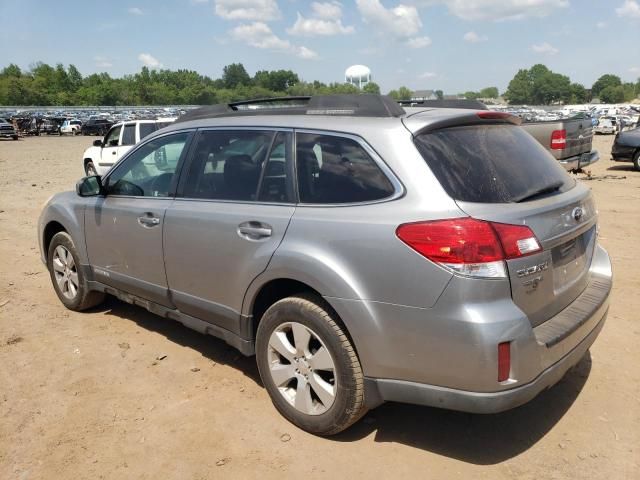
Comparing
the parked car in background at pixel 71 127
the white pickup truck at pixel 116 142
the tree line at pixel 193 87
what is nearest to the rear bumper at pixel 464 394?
the white pickup truck at pixel 116 142

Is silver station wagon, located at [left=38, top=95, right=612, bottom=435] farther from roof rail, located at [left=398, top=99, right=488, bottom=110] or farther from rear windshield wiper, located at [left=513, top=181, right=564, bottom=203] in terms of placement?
roof rail, located at [left=398, top=99, right=488, bottom=110]

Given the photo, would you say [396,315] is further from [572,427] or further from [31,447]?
[31,447]

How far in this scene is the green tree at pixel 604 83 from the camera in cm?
16949

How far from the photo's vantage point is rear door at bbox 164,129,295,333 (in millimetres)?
3195

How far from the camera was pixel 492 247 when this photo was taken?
2.46 metres

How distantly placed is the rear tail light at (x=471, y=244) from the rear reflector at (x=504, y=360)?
316mm

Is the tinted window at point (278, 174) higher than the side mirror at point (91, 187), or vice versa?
the tinted window at point (278, 174)

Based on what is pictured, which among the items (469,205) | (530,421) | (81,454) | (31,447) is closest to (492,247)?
(469,205)

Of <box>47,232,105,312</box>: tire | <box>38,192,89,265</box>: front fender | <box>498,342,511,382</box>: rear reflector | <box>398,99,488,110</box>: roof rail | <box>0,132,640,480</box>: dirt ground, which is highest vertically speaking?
<box>398,99,488,110</box>: roof rail

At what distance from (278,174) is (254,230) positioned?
36cm

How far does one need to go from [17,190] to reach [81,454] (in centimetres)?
1245

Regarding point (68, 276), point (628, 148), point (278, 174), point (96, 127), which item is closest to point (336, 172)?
point (278, 174)

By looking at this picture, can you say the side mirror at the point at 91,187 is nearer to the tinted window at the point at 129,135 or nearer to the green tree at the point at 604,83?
the tinted window at the point at 129,135

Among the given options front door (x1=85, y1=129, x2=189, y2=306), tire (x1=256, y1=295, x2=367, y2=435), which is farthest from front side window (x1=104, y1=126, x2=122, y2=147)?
tire (x1=256, y1=295, x2=367, y2=435)
